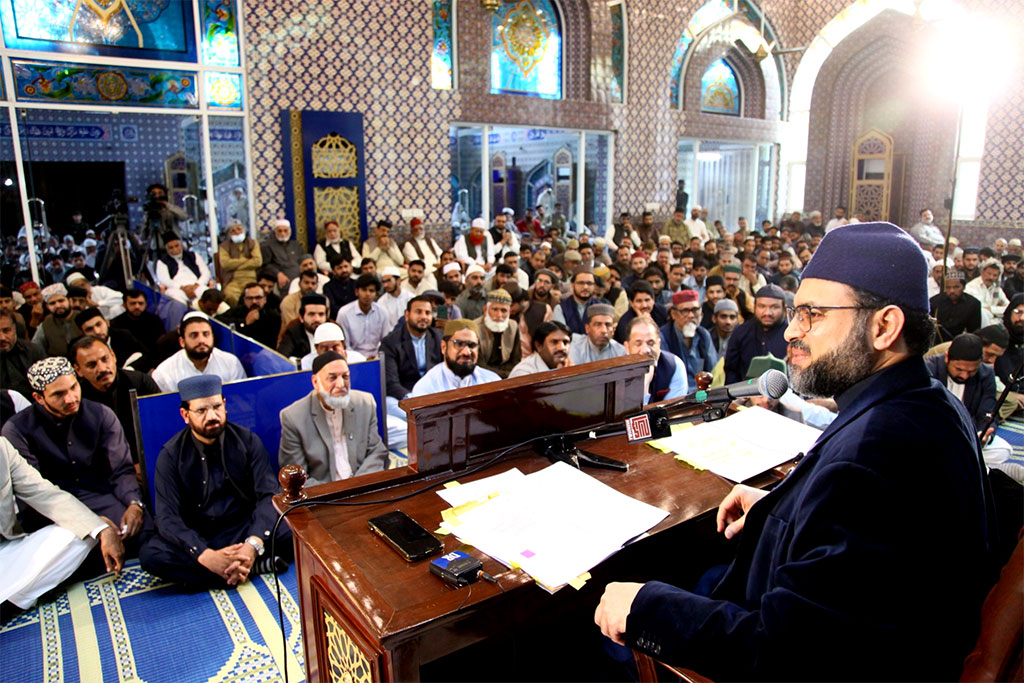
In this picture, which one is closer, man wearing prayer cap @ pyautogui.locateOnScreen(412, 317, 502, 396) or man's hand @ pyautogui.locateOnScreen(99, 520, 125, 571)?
man's hand @ pyautogui.locateOnScreen(99, 520, 125, 571)

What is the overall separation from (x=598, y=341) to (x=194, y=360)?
231 centimetres

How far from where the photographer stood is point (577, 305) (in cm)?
564

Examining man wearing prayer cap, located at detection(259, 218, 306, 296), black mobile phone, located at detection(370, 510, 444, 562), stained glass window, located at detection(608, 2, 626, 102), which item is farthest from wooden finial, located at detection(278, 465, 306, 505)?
stained glass window, located at detection(608, 2, 626, 102)

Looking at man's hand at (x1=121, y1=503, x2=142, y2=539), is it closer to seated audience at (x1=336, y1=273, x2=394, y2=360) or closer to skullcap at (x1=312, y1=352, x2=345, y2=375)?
skullcap at (x1=312, y1=352, x2=345, y2=375)

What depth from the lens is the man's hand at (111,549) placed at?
2916mm

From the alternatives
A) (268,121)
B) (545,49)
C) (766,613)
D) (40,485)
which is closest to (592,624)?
(766,613)

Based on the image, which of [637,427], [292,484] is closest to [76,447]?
[292,484]

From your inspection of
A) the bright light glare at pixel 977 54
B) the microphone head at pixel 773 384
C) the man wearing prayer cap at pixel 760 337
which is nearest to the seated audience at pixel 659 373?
the man wearing prayer cap at pixel 760 337

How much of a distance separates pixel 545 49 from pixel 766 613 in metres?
9.64

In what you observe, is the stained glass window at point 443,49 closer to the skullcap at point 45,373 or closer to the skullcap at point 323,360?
the skullcap at point 323,360

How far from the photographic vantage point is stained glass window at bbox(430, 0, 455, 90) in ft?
28.1

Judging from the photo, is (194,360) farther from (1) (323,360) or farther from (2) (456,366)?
(2) (456,366)

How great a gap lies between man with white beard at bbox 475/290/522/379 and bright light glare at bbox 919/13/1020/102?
3.65m

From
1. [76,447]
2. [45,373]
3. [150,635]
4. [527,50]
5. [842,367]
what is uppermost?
[527,50]
